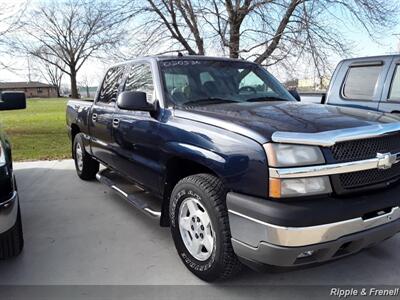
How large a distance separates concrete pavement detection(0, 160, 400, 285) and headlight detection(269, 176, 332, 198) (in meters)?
0.79

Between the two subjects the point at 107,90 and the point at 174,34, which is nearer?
the point at 107,90

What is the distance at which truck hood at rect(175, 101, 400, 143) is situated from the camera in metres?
2.61

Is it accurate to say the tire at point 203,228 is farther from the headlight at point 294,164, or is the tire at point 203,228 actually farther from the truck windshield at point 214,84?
the truck windshield at point 214,84

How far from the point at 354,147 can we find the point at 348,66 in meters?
3.12

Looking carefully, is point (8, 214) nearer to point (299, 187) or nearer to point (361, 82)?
point (299, 187)

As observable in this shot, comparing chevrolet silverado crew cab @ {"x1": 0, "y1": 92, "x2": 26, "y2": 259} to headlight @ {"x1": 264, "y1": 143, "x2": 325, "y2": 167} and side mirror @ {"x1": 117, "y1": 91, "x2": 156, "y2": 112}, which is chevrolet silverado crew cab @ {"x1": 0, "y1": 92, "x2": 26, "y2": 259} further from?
headlight @ {"x1": 264, "y1": 143, "x2": 325, "y2": 167}

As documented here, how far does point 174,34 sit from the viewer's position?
533 inches

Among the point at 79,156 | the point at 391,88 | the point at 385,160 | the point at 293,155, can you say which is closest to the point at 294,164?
the point at 293,155

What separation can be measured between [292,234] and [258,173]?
1.39ft

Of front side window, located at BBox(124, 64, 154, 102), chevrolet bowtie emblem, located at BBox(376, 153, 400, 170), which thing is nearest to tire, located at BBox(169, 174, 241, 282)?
chevrolet bowtie emblem, located at BBox(376, 153, 400, 170)

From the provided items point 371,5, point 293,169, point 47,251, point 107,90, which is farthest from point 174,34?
point 293,169

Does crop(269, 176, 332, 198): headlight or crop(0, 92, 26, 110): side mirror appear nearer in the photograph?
crop(269, 176, 332, 198): headlight

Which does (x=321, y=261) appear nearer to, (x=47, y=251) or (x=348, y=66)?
(x=47, y=251)

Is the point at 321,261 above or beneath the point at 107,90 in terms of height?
beneath
